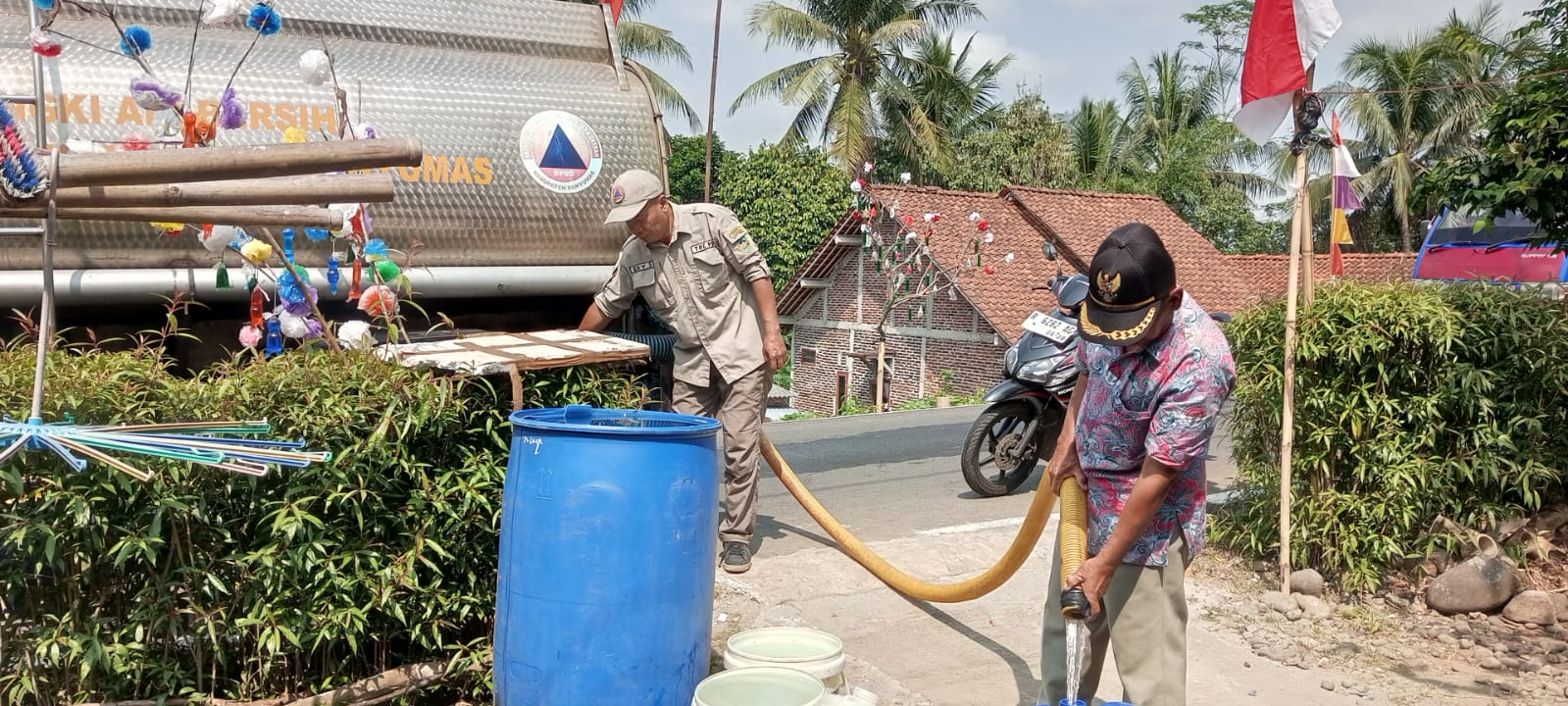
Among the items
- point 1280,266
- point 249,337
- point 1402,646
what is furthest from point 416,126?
point 1280,266

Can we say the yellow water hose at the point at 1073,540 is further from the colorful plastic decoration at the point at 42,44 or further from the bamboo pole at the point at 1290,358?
the colorful plastic decoration at the point at 42,44

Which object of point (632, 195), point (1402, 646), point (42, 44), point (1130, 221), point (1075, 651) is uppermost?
point (1130, 221)

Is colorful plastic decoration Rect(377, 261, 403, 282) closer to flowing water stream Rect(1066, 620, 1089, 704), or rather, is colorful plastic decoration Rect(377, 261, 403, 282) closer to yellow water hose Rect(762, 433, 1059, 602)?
yellow water hose Rect(762, 433, 1059, 602)

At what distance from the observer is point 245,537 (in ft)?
10.5

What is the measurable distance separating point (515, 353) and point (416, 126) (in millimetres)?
2019

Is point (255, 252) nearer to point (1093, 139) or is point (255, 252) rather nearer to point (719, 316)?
point (719, 316)

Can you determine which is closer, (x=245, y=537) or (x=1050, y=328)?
A: (x=245, y=537)

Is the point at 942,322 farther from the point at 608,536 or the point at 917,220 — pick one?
the point at 608,536

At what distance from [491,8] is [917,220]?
18.1m

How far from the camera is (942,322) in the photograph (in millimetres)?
24844

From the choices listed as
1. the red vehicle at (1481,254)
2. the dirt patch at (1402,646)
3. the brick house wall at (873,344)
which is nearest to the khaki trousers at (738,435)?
the dirt patch at (1402,646)

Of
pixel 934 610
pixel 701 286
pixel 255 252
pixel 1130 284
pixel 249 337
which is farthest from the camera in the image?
pixel 701 286

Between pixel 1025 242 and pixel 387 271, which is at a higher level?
pixel 1025 242

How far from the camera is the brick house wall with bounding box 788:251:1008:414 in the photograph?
79.0ft
